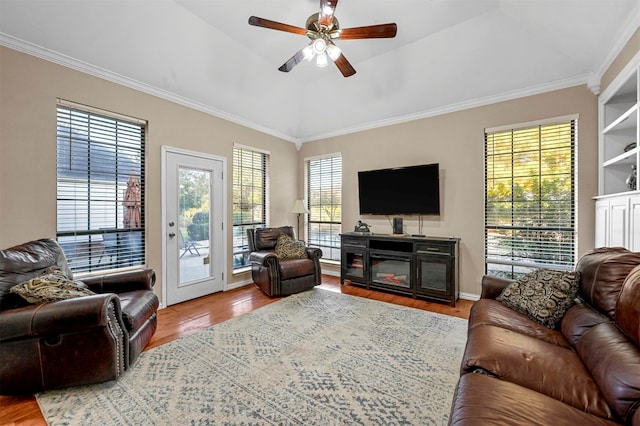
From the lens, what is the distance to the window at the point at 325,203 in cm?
530

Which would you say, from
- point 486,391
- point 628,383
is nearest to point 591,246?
point 628,383

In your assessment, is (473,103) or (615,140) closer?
(615,140)

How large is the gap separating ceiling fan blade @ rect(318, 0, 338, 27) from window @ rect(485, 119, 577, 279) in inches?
111

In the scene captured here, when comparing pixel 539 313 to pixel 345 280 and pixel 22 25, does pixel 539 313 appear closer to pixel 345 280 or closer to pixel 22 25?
pixel 345 280

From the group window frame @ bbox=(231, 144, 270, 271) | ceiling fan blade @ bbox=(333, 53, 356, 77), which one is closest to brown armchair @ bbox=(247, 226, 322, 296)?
window frame @ bbox=(231, 144, 270, 271)

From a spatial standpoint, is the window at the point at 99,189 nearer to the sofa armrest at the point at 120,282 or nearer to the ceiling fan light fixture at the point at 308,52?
the sofa armrest at the point at 120,282

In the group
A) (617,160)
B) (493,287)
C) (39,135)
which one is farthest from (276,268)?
(617,160)

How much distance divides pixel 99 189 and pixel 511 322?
418 centimetres

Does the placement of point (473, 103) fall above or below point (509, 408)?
above

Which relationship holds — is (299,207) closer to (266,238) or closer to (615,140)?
(266,238)

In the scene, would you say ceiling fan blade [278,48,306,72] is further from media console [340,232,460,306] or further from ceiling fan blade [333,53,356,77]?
media console [340,232,460,306]

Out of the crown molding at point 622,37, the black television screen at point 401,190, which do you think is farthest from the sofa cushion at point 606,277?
the black television screen at point 401,190

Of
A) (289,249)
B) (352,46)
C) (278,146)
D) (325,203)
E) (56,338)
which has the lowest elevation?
(56,338)

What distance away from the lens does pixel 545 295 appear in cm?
200
